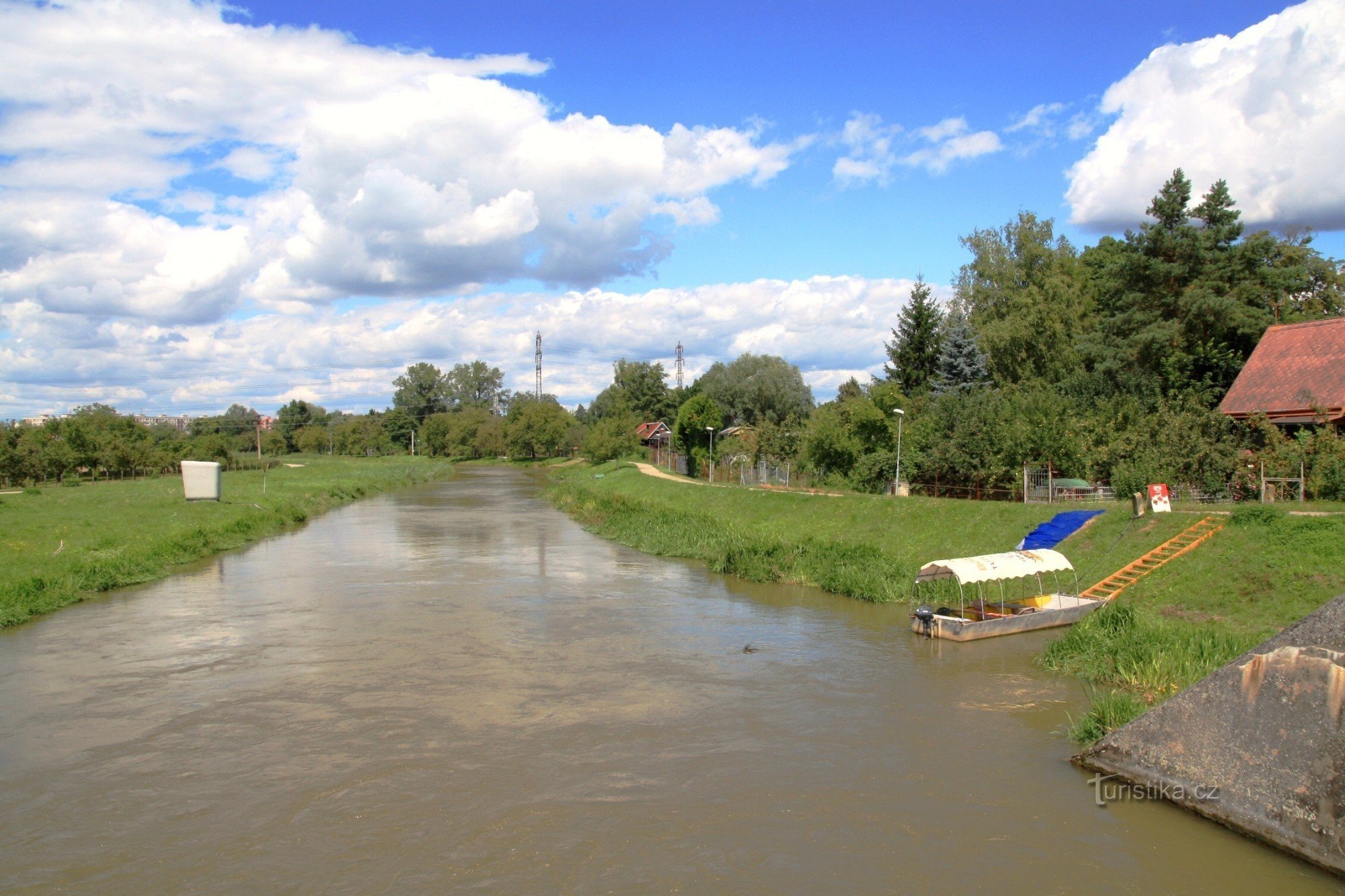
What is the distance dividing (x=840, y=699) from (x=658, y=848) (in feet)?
17.4

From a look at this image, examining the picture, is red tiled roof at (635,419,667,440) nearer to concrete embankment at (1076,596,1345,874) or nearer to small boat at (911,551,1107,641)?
small boat at (911,551,1107,641)

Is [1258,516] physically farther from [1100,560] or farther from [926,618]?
[926,618]

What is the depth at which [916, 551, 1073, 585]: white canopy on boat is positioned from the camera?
1697 cm

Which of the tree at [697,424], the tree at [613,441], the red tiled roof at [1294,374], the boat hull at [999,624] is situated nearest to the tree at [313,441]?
the tree at [613,441]

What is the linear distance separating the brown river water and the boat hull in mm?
305

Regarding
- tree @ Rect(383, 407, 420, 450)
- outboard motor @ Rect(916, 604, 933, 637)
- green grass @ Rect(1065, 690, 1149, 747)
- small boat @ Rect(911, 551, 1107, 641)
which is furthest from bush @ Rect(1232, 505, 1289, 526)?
tree @ Rect(383, 407, 420, 450)

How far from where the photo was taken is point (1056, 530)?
2239 centimetres

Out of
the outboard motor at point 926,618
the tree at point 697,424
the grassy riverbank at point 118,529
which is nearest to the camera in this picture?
the outboard motor at point 926,618

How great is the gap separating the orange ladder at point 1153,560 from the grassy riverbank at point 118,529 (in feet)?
75.7

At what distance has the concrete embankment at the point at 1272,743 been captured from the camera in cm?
797

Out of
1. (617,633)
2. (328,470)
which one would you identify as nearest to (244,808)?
(617,633)

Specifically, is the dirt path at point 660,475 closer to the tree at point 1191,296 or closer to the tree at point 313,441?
the tree at point 1191,296

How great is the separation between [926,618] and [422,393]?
137803mm

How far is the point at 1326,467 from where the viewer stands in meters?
22.5
